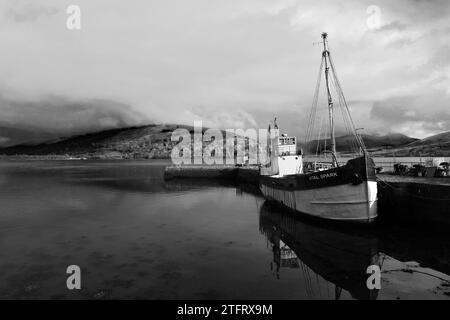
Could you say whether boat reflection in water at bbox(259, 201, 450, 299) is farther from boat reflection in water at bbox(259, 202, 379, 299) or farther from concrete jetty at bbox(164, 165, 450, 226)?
concrete jetty at bbox(164, 165, 450, 226)

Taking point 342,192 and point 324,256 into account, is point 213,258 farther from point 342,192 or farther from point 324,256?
point 342,192

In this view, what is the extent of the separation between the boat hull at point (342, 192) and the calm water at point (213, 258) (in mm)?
1467

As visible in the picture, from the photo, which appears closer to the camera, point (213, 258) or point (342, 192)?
point (213, 258)

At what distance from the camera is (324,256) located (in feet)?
63.4

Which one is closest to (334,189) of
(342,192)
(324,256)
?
(342,192)

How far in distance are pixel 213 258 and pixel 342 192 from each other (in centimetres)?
1212

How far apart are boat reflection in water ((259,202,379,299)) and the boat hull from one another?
1682mm

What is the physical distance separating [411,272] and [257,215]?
1928 cm

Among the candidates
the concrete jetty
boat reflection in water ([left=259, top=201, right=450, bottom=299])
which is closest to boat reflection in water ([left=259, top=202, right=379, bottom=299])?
boat reflection in water ([left=259, top=201, right=450, bottom=299])

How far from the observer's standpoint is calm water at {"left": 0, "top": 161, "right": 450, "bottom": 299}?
14.5 m

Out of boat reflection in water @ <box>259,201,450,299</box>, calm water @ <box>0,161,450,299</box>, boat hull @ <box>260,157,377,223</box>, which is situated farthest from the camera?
boat hull @ <box>260,157,377,223</box>

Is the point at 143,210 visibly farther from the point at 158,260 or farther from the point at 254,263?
the point at 254,263

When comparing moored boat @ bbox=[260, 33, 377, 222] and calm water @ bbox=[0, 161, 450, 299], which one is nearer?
calm water @ bbox=[0, 161, 450, 299]
